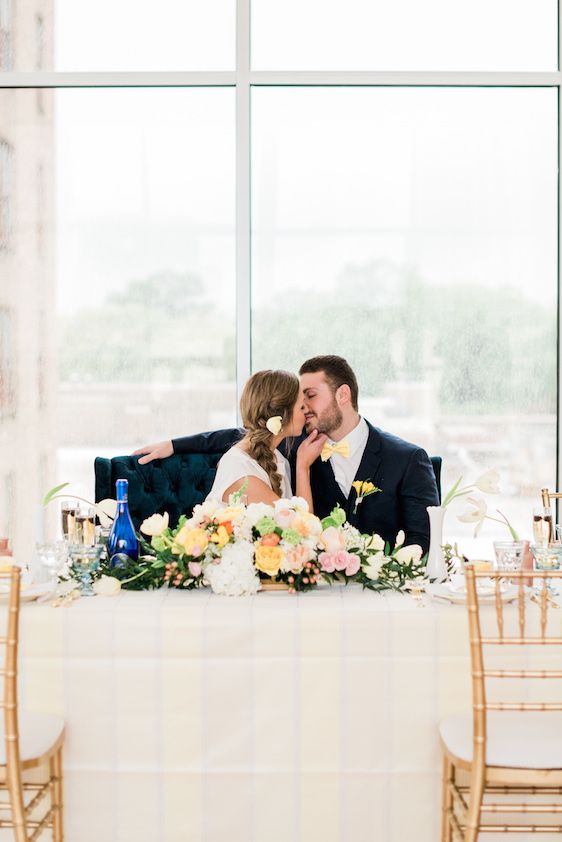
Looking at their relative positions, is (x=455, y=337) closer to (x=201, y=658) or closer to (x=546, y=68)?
(x=546, y=68)

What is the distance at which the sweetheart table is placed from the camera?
228cm

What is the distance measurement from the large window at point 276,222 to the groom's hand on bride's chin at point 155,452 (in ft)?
2.55

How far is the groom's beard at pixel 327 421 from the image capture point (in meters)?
3.83

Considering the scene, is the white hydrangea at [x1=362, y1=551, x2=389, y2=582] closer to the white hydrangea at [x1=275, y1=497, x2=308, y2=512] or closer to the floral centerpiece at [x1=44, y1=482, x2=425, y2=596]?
the floral centerpiece at [x1=44, y1=482, x2=425, y2=596]

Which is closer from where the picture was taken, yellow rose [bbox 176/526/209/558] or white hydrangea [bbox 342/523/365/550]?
yellow rose [bbox 176/526/209/558]

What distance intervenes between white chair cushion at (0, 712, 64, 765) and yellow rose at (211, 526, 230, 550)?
57cm

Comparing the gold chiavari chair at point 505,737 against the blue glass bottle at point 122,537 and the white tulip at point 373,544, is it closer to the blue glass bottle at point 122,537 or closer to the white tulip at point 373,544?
the white tulip at point 373,544

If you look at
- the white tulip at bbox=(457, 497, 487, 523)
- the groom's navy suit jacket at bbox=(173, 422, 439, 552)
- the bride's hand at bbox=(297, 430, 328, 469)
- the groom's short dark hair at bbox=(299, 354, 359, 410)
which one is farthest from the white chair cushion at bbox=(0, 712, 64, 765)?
the groom's short dark hair at bbox=(299, 354, 359, 410)

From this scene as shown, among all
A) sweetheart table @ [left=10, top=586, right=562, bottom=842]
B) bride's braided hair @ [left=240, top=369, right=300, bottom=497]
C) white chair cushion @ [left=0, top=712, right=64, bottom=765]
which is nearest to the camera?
white chair cushion @ [left=0, top=712, right=64, bottom=765]

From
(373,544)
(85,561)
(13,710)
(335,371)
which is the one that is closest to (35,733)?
(13,710)

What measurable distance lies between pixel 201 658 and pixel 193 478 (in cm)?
173

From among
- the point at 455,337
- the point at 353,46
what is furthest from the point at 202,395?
the point at 353,46

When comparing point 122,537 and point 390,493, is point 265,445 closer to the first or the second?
point 390,493

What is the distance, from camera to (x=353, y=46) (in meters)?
4.60
